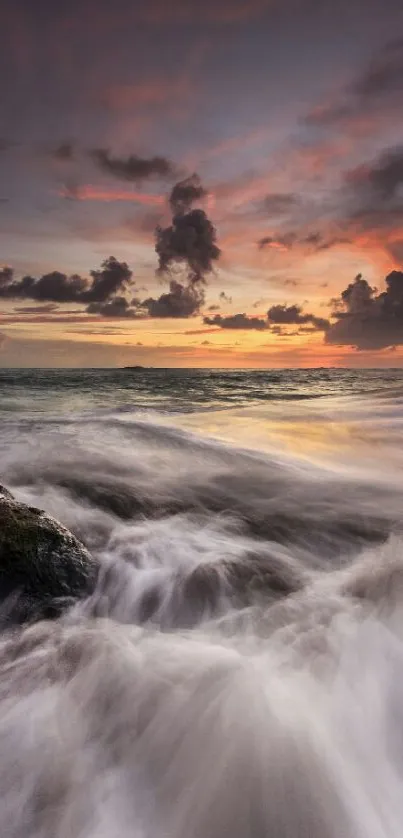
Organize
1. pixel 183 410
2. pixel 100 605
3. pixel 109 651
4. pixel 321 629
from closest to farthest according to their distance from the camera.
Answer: pixel 109 651 < pixel 321 629 < pixel 100 605 < pixel 183 410

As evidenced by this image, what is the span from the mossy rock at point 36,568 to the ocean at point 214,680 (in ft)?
0.49

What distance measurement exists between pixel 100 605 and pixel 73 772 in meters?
1.42

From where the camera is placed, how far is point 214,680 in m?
2.75

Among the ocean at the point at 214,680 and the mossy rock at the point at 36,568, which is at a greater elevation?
the mossy rock at the point at 36,568

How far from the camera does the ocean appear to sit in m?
2.04

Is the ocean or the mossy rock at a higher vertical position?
the mossy rock

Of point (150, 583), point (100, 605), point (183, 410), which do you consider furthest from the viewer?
point (183, 410)

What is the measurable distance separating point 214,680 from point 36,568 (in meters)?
1.48

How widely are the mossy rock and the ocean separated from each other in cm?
15

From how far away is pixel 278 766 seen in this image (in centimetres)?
221

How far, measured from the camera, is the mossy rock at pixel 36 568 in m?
3.34

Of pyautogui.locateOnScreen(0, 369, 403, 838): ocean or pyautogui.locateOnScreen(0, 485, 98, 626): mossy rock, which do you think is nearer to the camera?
pyautogui.locateOnScreen(0, 369, 403, 838): ocean

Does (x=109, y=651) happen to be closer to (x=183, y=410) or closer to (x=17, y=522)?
(x=17, y=522)

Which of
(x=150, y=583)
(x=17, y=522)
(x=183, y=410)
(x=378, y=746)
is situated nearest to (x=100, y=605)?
(x=150, y=583)
